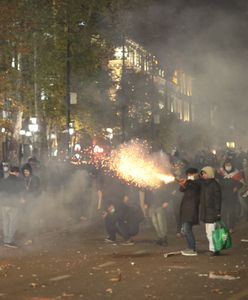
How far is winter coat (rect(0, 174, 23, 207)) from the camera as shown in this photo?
14.2 metres

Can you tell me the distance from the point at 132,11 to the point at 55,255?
79.1 feet

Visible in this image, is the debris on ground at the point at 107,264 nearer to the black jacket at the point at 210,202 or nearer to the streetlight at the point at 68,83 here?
the black jacket at the point at 210,202

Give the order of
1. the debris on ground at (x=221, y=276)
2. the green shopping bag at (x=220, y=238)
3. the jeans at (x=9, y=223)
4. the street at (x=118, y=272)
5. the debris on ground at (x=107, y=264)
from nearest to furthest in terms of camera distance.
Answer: the street at (x=118, y=272) → the debris on ground at (x=221, y=276) → the debris on ground at (x=107, y=264) → the green shopping bag at (x=220, y=238) → the jeans at (x=9, y=223)

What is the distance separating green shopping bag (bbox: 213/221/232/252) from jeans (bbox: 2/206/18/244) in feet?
13.2

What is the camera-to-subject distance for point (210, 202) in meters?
12.4

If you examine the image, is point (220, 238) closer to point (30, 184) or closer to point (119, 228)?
point (119, 228)

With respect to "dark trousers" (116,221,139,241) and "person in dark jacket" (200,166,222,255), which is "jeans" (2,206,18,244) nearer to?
"dark trousers" (116,221,139,241)

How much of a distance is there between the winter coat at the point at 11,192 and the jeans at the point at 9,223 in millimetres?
114

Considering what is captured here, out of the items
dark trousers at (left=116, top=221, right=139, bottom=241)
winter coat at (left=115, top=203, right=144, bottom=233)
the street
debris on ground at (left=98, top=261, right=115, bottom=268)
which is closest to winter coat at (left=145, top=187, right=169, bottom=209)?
winter coat at (left=115, top=203, right=144, bottom=233)

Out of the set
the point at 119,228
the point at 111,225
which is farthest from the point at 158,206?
the point at 111,225

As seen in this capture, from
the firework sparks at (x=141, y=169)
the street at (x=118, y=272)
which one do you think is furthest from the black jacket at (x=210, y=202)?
the firework sparks at (x=141, y=169)

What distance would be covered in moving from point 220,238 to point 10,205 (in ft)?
14.0

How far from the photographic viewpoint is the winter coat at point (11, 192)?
46.5ft

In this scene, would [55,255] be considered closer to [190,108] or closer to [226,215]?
[226,215]
